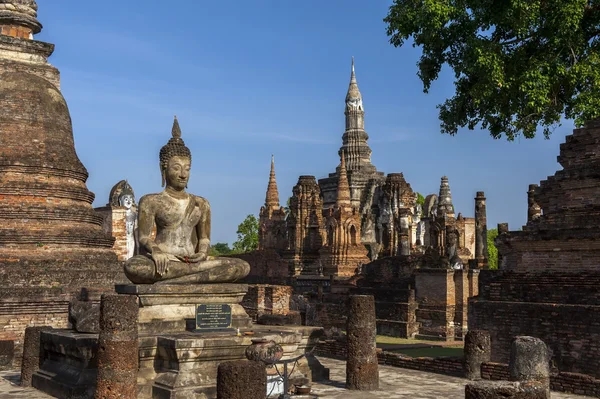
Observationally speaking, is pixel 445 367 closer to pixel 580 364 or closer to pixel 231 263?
pixel 580 364

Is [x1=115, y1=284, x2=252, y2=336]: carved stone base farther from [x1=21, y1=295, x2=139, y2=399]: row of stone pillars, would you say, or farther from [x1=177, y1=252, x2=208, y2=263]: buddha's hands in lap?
[x1=21, y1=295, x2=139, y2=399]: row of stone pillars

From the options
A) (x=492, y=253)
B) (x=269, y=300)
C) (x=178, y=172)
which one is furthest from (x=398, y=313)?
(x=492, y=253)

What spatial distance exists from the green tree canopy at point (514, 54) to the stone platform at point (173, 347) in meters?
8.48

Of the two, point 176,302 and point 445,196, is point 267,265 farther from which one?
point 176,302

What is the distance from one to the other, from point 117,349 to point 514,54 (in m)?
12.2

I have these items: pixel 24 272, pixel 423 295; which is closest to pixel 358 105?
pixel 423 295

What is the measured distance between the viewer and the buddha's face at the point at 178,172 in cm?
1080

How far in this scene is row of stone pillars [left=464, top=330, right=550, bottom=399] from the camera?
5.55 meters

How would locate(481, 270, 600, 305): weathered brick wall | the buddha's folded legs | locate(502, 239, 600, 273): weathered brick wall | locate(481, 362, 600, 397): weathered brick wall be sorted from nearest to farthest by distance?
the buddha's folded legs → locate(481, 362, 600, 397): weathered brick wall → locate(481, 270, 600, 305): weathered brick wall → locate(502, 239, 600, 273): weathered brick wall

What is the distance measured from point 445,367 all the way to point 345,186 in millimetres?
29230

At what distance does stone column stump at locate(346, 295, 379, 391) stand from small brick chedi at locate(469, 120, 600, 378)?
3.44 metres

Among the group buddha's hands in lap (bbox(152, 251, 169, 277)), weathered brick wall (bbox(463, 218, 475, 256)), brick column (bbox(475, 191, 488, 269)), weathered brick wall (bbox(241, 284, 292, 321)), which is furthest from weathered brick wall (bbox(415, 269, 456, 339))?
weathered brick wall (bbox(463, 218, 475, 256))

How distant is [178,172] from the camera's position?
35.4ft

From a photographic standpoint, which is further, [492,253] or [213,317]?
[492,253]
